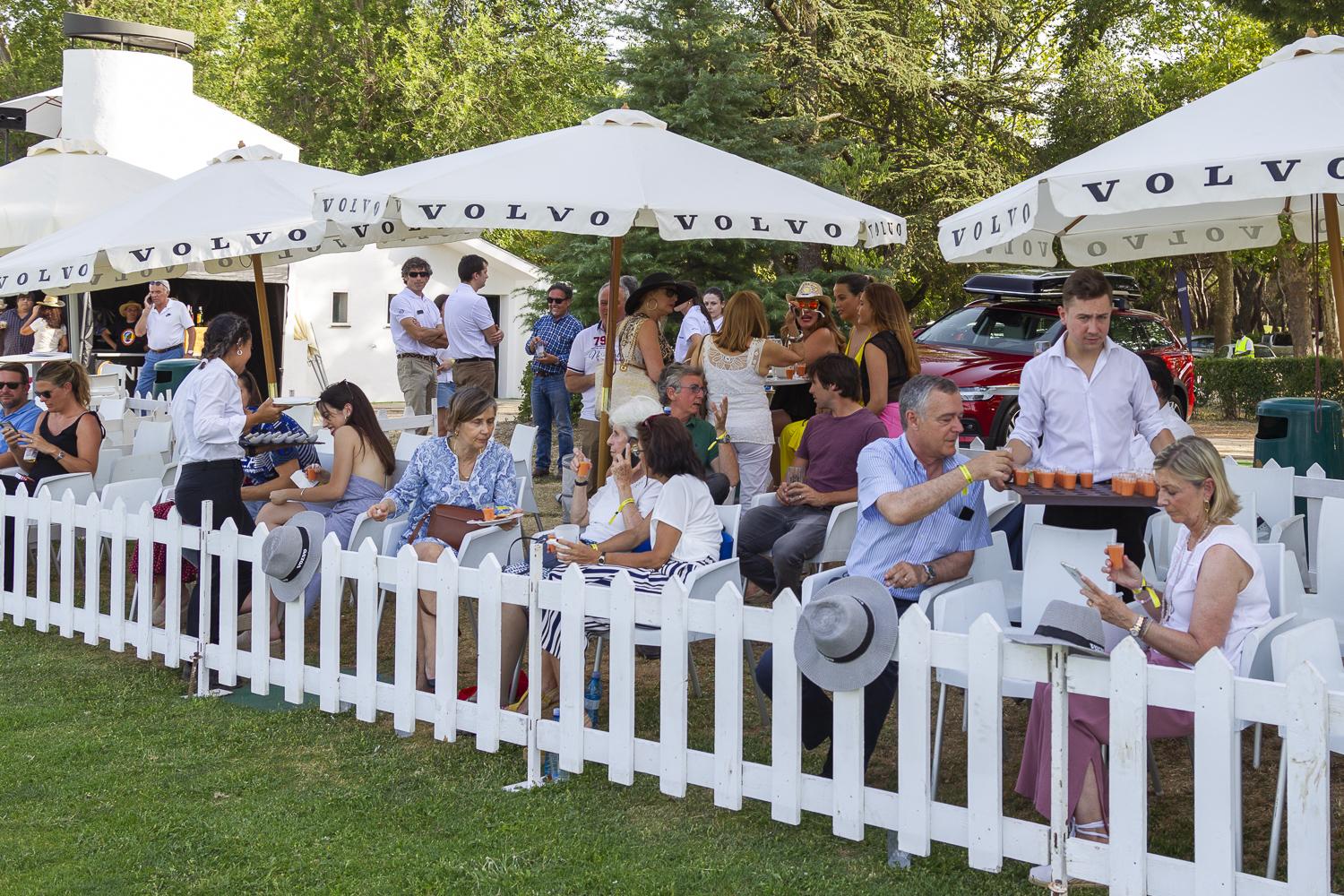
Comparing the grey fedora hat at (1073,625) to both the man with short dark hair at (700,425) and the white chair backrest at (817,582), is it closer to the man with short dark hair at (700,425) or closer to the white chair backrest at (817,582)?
the white chair backrest at (817,582)

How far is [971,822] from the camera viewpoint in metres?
3.77

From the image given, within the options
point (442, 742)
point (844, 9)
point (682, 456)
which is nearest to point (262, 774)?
point (442, 742)

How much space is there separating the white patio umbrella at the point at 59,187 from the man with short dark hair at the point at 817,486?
6833mm

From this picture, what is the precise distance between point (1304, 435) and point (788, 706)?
587 centimetres

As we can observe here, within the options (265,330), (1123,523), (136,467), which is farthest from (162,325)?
(1123,523)

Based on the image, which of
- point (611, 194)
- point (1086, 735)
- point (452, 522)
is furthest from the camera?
point (611, 194)

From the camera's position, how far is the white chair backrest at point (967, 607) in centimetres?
428

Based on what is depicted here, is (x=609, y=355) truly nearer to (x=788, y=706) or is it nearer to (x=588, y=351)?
(x=588, y=351)

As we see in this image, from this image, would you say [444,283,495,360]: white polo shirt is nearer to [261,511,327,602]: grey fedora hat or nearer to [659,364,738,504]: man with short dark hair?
[659,364,738,504]: man with short dark hair

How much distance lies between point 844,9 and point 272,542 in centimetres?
2001

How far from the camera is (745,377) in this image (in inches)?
315

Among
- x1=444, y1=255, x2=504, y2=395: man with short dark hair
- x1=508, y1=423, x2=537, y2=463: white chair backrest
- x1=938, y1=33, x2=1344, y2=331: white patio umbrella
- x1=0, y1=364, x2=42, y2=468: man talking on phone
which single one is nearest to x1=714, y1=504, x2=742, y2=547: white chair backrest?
x1=938, y1=33, x2=1344, y2=331: white patio umbrella

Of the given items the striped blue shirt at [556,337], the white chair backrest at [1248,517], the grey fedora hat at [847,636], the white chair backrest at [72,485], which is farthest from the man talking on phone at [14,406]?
the white chair backrest at [1248,517]

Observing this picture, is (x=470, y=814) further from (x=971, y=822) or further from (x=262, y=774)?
(x=971, y=822)
